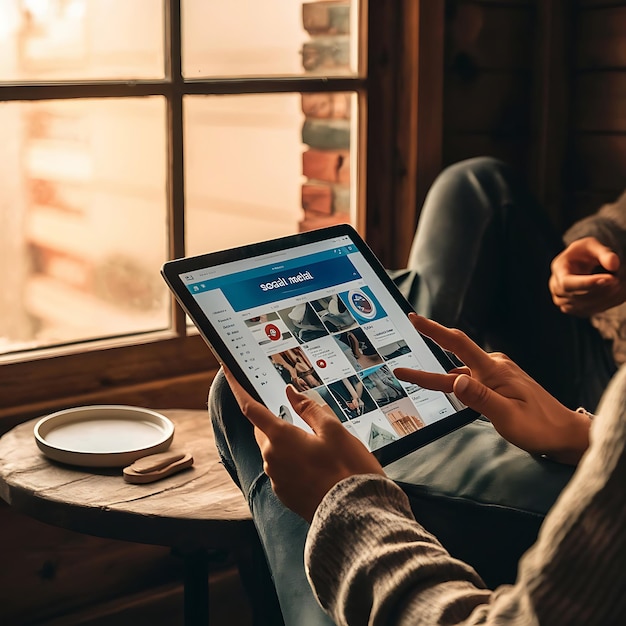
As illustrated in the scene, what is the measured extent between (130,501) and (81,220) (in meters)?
0.63

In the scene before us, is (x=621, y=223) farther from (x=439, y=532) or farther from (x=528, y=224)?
(x=439, y=532)

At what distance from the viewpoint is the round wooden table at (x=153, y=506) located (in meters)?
1.13

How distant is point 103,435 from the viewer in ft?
4.42

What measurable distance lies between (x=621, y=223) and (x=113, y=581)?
1.10 metres

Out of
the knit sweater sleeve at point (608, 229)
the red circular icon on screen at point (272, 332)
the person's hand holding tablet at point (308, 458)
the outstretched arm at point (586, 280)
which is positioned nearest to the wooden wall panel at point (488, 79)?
the knit sweater sleeve at point (608, 229)

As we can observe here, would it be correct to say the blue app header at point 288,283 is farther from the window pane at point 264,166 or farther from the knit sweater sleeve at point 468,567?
the window pane at point 264,166

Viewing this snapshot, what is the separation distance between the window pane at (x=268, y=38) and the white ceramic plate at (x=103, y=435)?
644 mm

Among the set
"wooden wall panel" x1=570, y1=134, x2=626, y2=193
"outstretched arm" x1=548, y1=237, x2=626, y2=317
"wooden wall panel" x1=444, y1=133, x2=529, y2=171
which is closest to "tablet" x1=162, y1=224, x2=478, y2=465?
"outstretched arm" x1=548, y1=237, x2=626, y2=317

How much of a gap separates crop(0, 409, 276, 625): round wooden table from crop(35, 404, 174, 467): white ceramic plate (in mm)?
21

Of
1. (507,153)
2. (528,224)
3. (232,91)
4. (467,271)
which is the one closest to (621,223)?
(528,224)

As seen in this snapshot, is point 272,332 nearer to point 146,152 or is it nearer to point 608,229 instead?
point 146,152

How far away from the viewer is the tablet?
0.98m

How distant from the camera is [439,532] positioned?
902mm

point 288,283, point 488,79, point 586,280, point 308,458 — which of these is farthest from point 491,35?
point 308,458
